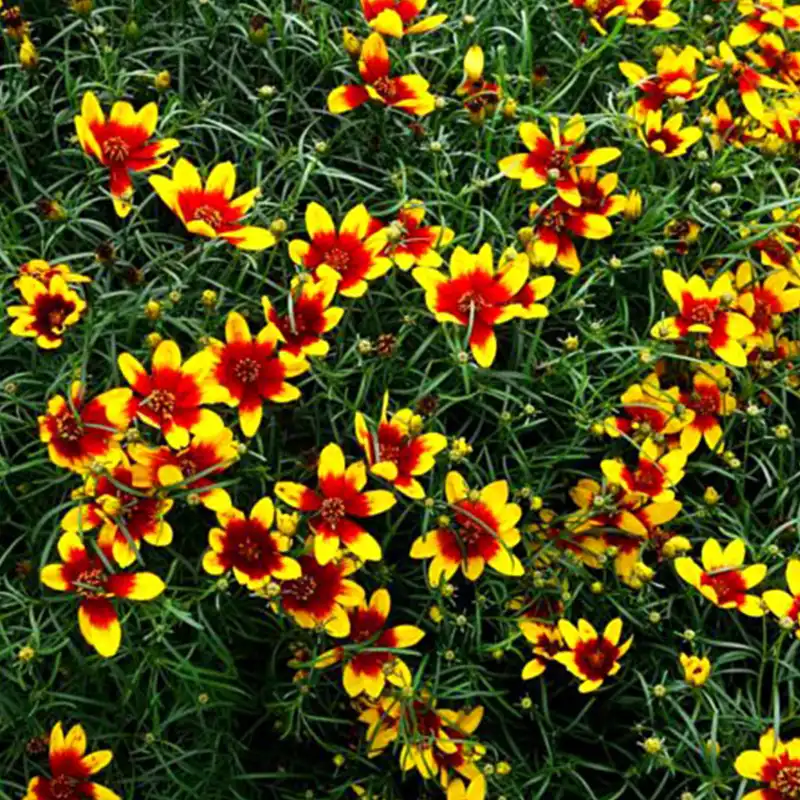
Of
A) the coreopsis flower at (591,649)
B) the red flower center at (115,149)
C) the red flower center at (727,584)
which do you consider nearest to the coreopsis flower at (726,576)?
the red flower center at (727,584)

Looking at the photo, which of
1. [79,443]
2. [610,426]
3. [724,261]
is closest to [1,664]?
[79,443]

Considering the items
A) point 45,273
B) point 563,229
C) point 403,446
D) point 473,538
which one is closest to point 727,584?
point 473,538

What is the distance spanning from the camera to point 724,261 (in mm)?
1879

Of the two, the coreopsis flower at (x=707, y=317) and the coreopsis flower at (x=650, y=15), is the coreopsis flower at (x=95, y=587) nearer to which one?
the coreopsis flower at (x=707, y=317)

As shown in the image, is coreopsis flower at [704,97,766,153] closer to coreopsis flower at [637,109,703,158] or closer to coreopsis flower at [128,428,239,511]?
coreopsis flower at [637,109,703,158]

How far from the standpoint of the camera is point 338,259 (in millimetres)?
1595

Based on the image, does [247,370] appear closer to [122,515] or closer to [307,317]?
[307,317]

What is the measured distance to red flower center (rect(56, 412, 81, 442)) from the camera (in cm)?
144

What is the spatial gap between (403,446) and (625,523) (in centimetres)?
33

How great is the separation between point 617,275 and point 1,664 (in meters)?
1.05

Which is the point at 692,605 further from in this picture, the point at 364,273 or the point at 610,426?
the point at 364,273

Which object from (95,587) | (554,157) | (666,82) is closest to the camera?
(95,587)

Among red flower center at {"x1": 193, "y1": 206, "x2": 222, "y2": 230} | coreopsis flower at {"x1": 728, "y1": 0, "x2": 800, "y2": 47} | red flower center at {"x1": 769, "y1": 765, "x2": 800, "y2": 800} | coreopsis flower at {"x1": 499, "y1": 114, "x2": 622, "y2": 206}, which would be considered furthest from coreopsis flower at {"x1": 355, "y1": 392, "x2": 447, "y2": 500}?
coreopsis flower at {"x1": 728, "y1": 0, "x2": 800, "y2": 47}

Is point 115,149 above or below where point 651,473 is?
above
